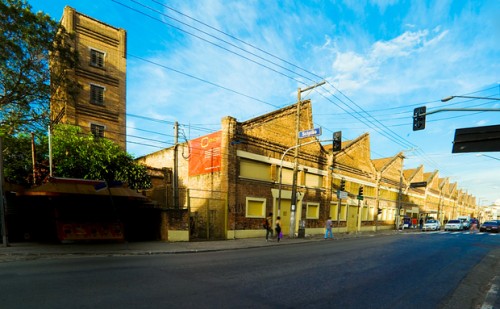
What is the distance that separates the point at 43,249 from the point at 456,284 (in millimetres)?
14639

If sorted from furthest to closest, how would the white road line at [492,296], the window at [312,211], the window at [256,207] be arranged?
the window at [312,211] → the window at [256,207] → the white road line at [492,296]

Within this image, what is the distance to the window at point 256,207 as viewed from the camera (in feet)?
67.7

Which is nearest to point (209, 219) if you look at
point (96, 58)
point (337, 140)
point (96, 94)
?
point (337, 140)

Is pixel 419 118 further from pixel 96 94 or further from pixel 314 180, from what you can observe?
pixel 96 94

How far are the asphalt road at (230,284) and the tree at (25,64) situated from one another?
400 inches

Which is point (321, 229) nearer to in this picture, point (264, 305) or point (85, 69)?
point (264, 305)

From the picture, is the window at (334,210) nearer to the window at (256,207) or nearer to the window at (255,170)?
the window at (255,170)

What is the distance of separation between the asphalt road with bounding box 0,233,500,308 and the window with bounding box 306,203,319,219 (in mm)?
15823

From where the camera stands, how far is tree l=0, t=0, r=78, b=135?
14227 millimetres

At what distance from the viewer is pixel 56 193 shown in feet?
41.6

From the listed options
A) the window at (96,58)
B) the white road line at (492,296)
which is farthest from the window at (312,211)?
the window at (96,58)

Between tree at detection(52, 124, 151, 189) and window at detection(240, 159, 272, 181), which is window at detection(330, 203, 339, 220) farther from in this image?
tree at detection(52, 124, 151, 189)

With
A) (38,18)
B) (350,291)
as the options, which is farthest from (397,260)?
(38,18)

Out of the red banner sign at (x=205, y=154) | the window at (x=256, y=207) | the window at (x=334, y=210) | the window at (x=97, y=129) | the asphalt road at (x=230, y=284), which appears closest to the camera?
the asphalt road at (x=230, y=284)
